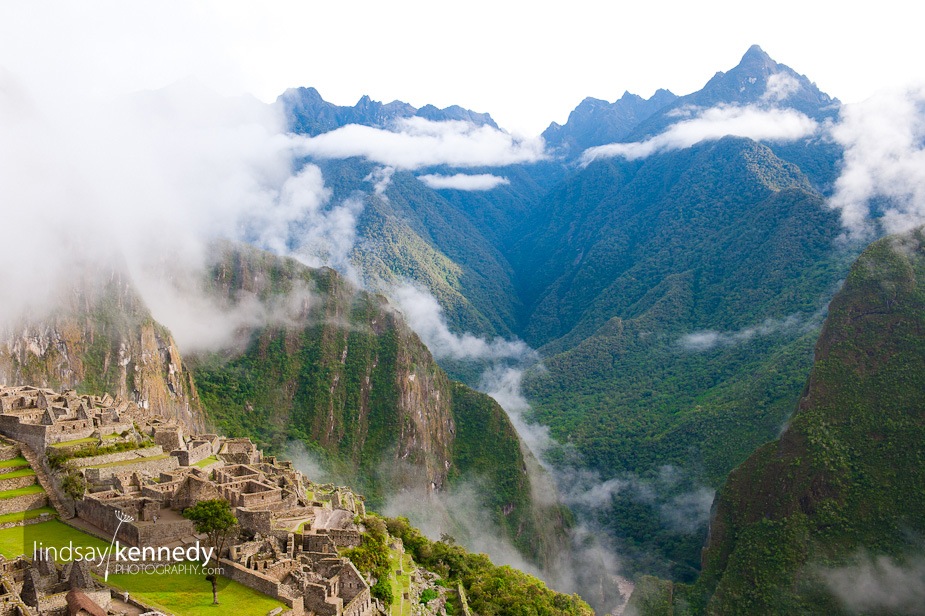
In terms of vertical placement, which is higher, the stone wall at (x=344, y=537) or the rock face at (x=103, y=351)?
the rock face at (x=103, y=351)

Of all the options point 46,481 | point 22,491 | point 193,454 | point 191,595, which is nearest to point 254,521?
point 191,595

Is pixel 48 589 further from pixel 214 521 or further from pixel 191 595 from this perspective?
pixel 214 521

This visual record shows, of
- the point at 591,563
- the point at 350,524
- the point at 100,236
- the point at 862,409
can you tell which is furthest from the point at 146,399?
the point at 862,409

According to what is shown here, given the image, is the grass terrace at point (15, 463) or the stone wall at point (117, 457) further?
the grass terrace at point (15, 463)

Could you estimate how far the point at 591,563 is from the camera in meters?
152

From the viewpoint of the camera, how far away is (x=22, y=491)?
44.6 metres

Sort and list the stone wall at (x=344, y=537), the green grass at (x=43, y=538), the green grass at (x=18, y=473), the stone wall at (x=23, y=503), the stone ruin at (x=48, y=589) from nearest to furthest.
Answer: the stone ruin at (x=48, y=589)
the green grass at (x=43, y=538)
the stone wall at (x=23, y=503)
the green grass at (x=18, y=473)
the stone wall at (x=344, y=537)

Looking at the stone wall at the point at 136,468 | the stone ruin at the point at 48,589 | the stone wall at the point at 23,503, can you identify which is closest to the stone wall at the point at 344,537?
the stone wall at the point at 136,468

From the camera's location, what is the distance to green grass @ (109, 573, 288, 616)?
Result: 35.4 m

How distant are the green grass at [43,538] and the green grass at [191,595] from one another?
3696 mm

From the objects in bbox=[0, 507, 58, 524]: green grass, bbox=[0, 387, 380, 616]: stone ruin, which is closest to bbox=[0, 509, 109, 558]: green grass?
bbox=[0, 507, 58, 524]: green grass

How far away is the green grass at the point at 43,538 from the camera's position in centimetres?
3841

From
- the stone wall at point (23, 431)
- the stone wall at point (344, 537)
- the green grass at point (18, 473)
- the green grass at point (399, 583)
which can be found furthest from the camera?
the stone wall at point (23, 431)

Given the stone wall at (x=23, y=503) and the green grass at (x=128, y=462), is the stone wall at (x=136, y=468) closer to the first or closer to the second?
the green grass at (x=128, y=462)
